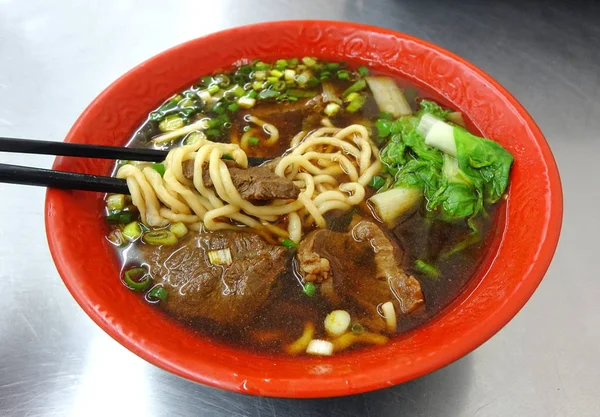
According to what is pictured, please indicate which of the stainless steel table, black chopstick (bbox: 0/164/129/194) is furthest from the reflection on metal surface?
black chopstick (bbox: 0/164/129/194)

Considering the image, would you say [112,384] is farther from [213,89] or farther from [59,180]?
[213,89]

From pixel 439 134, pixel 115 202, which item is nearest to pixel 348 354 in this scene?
pixel 439 134

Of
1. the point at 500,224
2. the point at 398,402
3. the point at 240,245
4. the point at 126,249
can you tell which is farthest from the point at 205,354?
the point at 500,224

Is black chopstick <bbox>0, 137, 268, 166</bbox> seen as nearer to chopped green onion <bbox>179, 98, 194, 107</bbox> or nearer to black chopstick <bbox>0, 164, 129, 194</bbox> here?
black chopstick <bbox>0, 164, 129, 194</bbox>

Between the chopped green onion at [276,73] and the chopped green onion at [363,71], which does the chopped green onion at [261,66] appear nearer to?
the chopped green onion at [276,73]

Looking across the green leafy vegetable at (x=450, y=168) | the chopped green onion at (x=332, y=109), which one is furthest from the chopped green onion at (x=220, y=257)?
the chopped green onion at (x=332, y=109)

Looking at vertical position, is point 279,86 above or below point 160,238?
above
